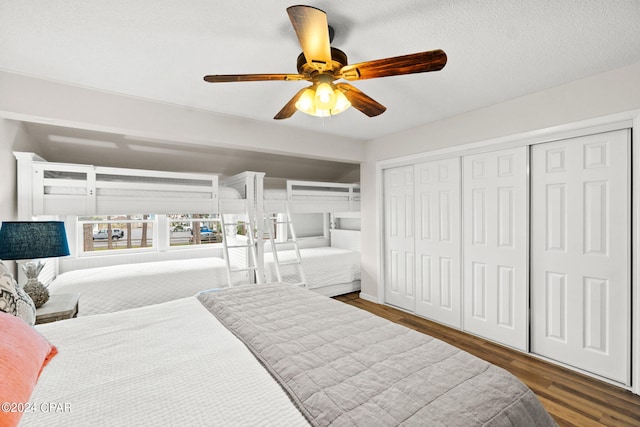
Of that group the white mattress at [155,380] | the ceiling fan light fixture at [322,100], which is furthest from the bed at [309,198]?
the white mattress at [155,380]

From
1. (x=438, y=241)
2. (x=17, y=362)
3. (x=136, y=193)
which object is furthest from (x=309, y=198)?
(x=17, y=362)

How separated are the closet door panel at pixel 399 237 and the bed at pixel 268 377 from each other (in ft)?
7.43

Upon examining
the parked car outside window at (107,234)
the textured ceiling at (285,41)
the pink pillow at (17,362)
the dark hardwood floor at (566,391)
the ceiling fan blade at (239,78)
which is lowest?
the dark hardwood floor at (566,391)

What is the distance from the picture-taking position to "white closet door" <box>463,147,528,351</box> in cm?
263

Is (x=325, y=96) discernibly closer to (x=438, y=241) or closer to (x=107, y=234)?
(x=438, y=241)

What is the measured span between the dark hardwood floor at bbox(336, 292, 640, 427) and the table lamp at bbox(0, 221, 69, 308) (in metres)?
3.36

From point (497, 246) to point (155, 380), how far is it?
2931 millimetres

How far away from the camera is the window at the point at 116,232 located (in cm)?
382

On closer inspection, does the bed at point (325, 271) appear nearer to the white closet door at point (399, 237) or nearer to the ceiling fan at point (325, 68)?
the white closet door at point (399, 237)

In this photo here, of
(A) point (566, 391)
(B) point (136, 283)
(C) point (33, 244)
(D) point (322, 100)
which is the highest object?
(D) point (322, 100)

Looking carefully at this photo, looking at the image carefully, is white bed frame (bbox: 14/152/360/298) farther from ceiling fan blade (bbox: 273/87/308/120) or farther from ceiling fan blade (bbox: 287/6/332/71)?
ceiling fan blade (bbox: 287/6/332/71)

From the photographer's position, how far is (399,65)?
1402mm

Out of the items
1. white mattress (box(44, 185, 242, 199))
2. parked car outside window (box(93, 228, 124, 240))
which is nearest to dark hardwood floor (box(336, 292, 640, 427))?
white mattress (box(44, 185, 242, 199))

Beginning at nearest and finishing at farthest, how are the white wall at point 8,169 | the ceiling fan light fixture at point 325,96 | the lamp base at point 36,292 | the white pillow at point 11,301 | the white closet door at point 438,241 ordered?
the white pillow at point 11,301 < the ceiling fan light fixture at point 325,96 < the lamp base at point 36,292 < the white wall at point 8,169 < the white closet door at point 438,241
